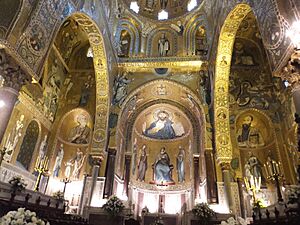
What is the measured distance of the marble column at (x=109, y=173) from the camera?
12422 millimetres

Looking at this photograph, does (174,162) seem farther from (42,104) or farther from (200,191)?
(42,104)

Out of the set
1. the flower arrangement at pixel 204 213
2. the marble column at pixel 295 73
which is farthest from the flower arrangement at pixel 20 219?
the flower arrangement at pixel 204 213

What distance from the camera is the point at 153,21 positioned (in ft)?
55.0

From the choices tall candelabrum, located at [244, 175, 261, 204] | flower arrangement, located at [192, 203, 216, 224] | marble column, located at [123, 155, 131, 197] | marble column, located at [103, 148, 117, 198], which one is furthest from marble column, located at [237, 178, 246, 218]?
marble column, located at [103, 148, 117, 198]

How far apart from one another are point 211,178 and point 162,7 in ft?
41.8

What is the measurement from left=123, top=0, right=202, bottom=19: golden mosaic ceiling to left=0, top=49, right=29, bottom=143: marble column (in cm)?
1236

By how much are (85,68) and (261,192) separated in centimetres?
1381

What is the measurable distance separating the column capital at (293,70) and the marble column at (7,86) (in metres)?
6.87

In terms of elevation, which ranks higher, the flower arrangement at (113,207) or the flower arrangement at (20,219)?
the flower arrangement at (113,207)

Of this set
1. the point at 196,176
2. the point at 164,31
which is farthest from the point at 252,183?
the point at 164,31

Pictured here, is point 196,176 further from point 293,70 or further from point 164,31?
point 164,31

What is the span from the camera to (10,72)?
632 centimetres

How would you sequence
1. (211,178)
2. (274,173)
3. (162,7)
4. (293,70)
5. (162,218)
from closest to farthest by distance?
(293,70)
(274,173)
(211,178)
(162,218)
(162,7)

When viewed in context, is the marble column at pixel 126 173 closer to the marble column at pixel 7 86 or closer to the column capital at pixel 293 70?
the marble column at pixel 7 86
